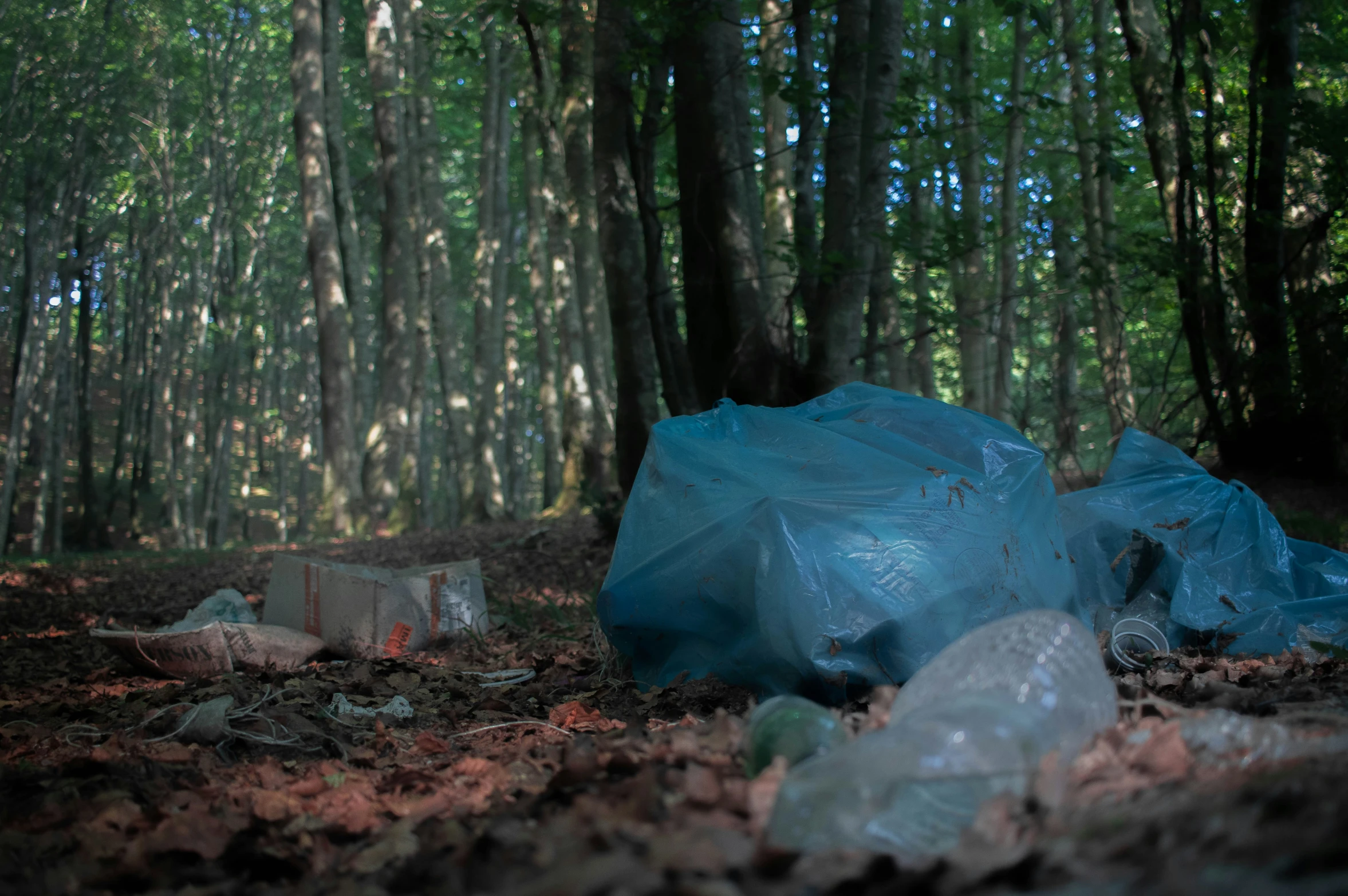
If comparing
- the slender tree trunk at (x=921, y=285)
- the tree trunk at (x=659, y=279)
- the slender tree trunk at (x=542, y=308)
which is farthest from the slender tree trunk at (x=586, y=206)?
the slender tree trunk at (x=921, y=285)

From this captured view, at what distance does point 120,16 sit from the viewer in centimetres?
1402

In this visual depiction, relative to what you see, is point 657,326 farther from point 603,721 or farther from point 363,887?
point 363,887

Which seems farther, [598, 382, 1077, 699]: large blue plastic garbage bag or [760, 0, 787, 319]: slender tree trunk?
[760, 0, 787, 319]: slender tree trunk

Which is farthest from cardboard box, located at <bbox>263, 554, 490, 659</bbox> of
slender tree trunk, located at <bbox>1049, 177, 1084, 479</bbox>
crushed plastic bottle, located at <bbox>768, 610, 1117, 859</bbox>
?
slender tree trunk, located at <bbox>1049, 177, 1084, 479</bbox>

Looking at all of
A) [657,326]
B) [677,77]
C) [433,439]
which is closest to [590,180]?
[677,77]

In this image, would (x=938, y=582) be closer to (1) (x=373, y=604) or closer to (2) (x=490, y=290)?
(1) (x=373, y=604)

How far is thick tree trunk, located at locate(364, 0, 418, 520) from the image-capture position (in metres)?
11.9

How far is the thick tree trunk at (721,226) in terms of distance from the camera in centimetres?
518

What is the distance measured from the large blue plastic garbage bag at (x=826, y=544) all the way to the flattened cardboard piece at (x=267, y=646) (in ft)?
5.01

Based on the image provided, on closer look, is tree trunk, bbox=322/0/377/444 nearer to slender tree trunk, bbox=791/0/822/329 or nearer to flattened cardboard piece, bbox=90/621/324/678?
slender tree trunk, bbox=791/0/822/329

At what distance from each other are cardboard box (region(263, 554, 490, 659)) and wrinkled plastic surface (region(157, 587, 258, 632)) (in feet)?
0.39

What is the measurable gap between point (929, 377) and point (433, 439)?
24.6 m

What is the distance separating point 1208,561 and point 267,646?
3.57 meters

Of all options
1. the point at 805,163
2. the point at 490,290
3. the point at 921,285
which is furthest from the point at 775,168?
the point at 490,290
